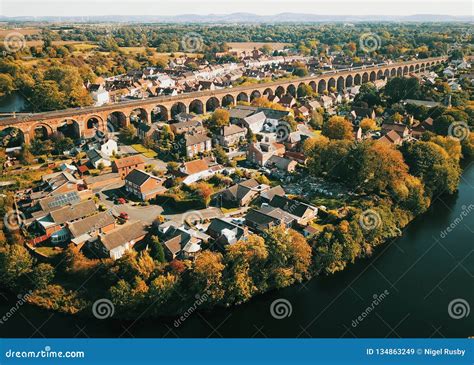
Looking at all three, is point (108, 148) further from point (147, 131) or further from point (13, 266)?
point (13, 266)

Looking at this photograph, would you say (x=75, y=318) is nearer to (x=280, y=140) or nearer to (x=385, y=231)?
(x=385, y=231)

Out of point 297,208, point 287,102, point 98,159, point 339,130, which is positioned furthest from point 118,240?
point 287,102

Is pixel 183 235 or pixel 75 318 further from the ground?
pixel 183 235

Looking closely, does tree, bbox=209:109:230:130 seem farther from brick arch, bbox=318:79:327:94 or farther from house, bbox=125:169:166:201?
brick arch, bbox=318:79:327:94

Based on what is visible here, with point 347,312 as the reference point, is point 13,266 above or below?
above

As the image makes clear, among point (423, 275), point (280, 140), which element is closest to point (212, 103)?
point (280, 140)

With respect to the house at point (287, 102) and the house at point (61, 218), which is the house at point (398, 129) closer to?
the house at point (287, 102)
